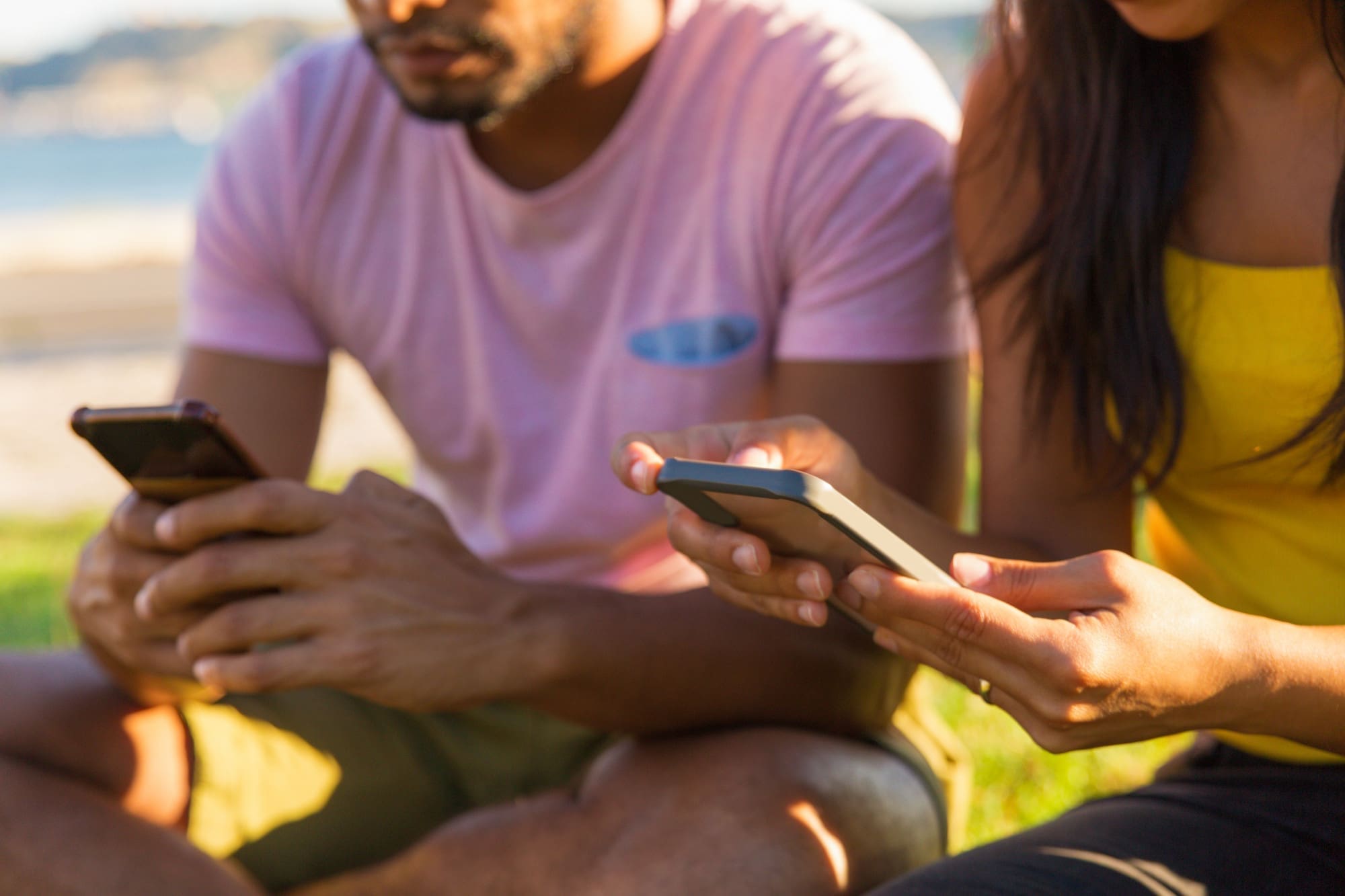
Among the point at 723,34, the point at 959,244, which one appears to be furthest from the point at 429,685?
the point at 723,34

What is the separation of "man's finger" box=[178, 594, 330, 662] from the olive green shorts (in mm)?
408

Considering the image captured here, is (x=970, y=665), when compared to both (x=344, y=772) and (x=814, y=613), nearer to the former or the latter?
(x=814, y=613)

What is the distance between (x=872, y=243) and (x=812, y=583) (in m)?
0.80

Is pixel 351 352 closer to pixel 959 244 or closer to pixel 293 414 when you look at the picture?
pixel 293 414

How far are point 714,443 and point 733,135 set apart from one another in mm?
Answer: 894

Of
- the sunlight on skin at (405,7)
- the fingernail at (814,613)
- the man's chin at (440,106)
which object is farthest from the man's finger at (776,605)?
the sunlight on skin at (405,7)

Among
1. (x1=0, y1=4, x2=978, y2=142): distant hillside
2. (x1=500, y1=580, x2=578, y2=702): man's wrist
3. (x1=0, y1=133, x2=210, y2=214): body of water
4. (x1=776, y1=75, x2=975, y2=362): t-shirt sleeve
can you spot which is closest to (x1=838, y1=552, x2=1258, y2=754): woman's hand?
(x1=500, y1=580, x2=578, y2=702): man's wrist

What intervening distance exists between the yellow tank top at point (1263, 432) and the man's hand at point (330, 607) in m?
0.96

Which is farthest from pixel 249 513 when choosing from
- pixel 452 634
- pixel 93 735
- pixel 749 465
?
pixel 749 465

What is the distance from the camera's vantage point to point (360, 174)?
2514 millimetres

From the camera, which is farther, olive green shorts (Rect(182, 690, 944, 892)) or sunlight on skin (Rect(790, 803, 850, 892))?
olive green shorts (Rect(182, 690, 944, 892))

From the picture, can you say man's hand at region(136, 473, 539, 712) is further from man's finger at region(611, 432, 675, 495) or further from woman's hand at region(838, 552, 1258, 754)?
woman's hand at region(838, 552, 1258, 754)

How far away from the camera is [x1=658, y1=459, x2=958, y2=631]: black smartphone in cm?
133

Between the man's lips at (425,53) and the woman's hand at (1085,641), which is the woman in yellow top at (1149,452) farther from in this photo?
the man's lips at (425,53)
